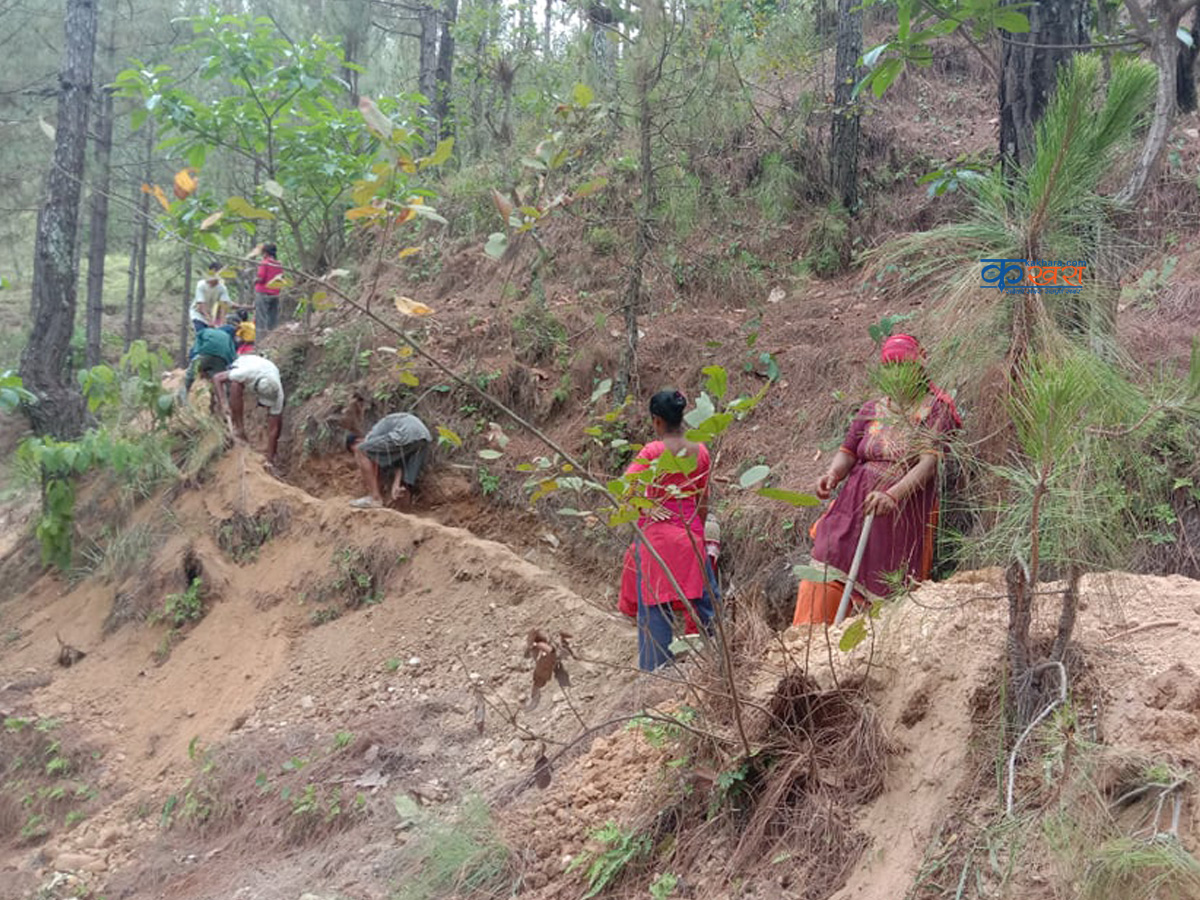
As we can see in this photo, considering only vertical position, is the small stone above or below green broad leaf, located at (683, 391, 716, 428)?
below

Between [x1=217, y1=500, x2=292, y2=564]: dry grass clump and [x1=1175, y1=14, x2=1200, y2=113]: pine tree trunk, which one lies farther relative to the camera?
[x1=217, y1=500, x2=292, y2=564]: dry grass clump

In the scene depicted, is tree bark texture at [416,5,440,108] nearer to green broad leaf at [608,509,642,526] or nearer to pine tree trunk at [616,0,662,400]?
pine tree trunk at [616,0,662,400]

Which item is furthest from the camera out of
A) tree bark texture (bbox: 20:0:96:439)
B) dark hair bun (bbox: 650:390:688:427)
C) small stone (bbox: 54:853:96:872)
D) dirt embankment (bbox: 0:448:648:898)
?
tree bark texture (bbox: 20:0:96:439)

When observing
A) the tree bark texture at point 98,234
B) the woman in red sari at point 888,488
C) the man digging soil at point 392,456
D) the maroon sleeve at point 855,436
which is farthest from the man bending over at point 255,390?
the tree bark texture at point 98,234

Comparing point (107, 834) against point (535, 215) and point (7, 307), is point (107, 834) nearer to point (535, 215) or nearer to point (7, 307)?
point (535, 215)

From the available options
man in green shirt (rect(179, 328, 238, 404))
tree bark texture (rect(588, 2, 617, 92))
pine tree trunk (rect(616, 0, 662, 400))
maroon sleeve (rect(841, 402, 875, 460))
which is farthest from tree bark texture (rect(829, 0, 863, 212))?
man in green shirt (rect(179, 328, 238, 404))

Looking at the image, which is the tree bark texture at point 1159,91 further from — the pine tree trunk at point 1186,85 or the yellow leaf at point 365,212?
the pine tree trunk at point 1186,85

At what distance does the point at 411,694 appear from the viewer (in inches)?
227

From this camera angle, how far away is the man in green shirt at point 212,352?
895 cm

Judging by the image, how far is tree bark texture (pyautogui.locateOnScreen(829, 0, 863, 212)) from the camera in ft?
27.8

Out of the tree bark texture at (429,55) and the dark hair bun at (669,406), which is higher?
the tree bark texture at (429,55)

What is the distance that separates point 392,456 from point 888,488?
488 cm

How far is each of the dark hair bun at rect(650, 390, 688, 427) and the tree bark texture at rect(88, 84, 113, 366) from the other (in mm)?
13486

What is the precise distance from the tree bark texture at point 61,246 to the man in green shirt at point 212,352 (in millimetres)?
1908
